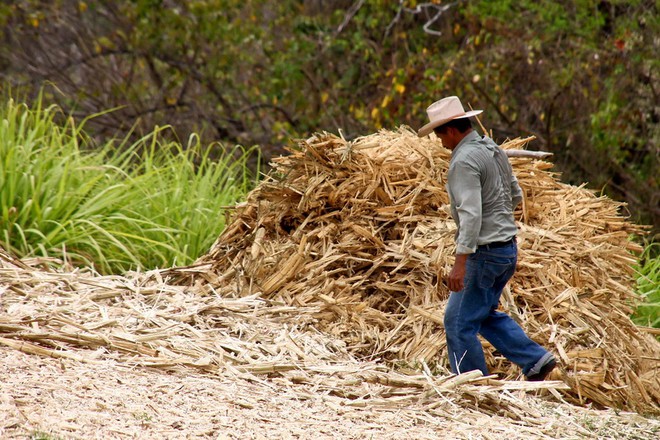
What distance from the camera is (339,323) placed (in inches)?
233

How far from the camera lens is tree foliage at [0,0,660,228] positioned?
442 inches

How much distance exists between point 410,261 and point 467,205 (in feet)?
3.76

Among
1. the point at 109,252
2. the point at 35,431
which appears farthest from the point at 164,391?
the point at 109,252

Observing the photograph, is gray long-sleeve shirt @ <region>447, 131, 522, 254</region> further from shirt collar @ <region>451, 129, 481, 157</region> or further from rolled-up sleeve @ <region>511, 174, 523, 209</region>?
rolled-up sleeve @ <region>511, 174, 523, 209</region>

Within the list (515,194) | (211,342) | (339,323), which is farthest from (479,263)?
(211,342)

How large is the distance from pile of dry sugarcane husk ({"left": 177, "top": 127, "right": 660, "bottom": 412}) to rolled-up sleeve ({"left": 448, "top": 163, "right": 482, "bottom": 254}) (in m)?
0.87

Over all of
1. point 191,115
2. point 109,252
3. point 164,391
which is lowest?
point 191,115

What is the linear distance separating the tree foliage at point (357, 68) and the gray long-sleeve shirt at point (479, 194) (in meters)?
5.66

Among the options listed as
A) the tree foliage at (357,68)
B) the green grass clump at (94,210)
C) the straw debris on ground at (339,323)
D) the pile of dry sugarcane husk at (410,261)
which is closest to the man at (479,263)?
the straw debris on ground at (339,323)

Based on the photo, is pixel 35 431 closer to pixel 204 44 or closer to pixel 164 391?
pixel 164 391

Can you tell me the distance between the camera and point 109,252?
729cm

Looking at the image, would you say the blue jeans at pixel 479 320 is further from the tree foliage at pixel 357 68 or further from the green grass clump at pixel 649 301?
the tree foliage at pixel 357 68

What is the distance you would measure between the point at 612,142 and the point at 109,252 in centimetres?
629

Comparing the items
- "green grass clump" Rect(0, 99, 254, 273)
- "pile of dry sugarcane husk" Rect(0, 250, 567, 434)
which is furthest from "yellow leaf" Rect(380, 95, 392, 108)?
"pile of dry sugarcane husk" Rect(0, 250, 567, 434)
